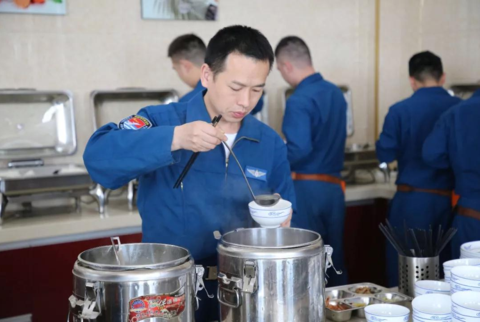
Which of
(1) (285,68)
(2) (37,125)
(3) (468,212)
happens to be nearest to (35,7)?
(2) (37,125)

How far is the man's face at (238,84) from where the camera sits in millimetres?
1800

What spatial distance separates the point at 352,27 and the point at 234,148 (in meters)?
2.95

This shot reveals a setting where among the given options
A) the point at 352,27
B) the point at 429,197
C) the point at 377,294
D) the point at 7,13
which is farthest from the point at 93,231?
the point at 352,27

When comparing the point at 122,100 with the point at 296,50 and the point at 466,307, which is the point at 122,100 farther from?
the point at 466,307

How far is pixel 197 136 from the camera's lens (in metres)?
1.61

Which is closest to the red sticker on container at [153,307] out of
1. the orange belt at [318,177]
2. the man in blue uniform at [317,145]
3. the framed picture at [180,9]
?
the man in blue uniform at [317,145]

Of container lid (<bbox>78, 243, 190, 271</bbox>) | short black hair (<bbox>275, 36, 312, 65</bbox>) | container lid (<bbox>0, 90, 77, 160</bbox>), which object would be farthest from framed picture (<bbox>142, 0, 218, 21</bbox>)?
container lid (<bbox>78, 243, 190, 271</bbox>)

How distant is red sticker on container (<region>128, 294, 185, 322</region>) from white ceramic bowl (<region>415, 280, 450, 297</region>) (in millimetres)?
727

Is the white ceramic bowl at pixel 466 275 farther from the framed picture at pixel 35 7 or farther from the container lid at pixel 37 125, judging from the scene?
the framed picture at pixel 35 7

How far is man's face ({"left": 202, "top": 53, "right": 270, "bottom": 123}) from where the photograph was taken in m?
1.80

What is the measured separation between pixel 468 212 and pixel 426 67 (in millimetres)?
1041

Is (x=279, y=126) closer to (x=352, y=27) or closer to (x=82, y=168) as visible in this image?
(x=352, y=27)

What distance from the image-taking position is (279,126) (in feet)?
14.3

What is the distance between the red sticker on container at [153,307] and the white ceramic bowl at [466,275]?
0.70 metres
